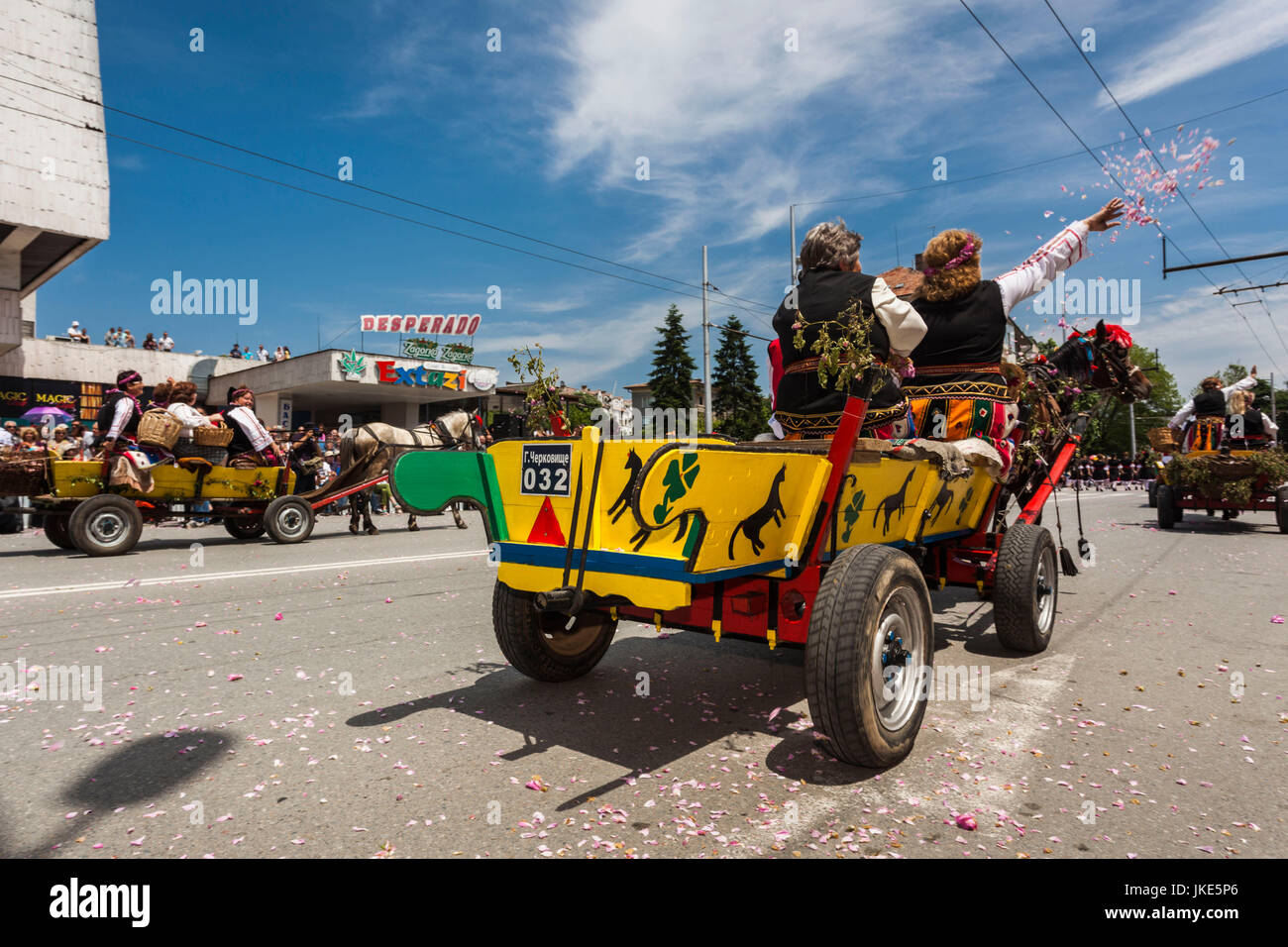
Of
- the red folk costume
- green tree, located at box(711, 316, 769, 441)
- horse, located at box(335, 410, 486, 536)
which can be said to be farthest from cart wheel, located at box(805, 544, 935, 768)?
green tree, located at box(711, 316, 769, 441)

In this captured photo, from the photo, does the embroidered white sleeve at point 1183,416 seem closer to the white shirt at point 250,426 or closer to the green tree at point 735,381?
the white shirt at point 250,426

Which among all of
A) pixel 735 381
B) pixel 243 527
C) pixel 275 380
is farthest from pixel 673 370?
pixel 243 527

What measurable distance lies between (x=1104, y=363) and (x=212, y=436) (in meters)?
10.7

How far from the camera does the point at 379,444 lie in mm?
13172

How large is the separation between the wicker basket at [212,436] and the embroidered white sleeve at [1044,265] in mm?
9784

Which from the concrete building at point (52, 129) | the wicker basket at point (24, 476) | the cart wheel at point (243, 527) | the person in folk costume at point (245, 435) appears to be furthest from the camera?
the concrete building at point (52, 129)

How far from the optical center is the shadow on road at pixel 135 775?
257cm

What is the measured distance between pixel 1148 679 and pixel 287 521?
10859 mm

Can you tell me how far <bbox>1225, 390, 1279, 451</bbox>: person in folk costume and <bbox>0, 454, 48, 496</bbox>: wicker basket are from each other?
61.8 feet

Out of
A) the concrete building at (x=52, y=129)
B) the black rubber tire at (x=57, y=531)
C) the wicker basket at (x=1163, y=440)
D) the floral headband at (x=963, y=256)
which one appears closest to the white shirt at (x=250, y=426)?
the black rubber tire at (x=57, y=531)

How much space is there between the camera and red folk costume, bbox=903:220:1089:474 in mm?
5121

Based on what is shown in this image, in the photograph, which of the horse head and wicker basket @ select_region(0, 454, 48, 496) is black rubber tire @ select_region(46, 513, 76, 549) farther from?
the horse head

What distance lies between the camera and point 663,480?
2.90 meters
